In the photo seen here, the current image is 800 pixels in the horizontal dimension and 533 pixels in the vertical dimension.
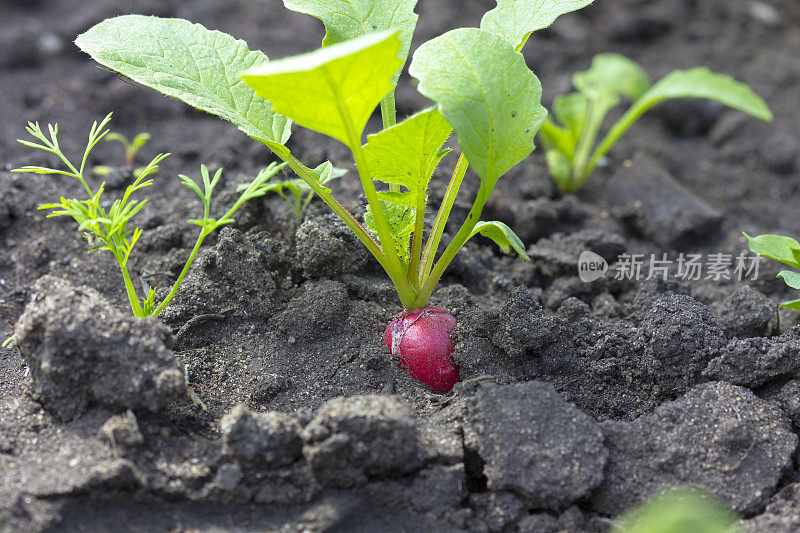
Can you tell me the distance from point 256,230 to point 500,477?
39.7 inches

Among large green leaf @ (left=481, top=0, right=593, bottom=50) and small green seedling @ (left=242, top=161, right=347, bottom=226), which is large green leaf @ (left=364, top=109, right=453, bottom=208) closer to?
small green seedling @ (left=242, top=161, right=347, bottom=226)

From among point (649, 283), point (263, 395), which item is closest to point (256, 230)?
point (263, 395)

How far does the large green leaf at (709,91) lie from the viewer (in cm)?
247

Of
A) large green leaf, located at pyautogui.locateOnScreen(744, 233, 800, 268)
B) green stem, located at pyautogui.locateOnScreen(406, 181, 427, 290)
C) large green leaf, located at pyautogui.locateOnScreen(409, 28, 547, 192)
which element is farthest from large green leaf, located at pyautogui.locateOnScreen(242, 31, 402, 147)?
large green leaf, located at pyautogui.locateOnScreen(744, 233, 800, 268)

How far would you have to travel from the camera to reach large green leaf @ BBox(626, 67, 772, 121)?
2.47 meters

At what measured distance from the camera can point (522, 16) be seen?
63.5 inches

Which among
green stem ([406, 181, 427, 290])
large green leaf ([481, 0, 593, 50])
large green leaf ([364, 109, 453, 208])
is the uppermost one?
large green leaf ([481, 0, 593, 50])

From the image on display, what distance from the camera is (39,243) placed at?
6.36 ft

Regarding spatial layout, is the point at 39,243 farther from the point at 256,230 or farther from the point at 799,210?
the point at 799,210

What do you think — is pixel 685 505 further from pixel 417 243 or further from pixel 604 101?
pixel 604 101

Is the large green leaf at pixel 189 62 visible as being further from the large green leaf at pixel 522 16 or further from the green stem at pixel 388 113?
the large green leaf at pixel 522 16

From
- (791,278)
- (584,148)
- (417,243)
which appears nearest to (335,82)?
(417,243)

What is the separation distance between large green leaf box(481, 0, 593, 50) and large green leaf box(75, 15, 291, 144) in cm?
54

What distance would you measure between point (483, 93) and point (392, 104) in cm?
34
